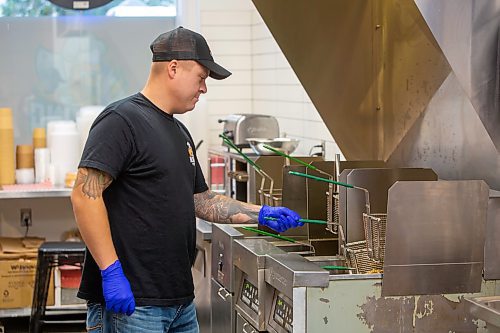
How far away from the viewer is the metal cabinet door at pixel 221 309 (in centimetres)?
374

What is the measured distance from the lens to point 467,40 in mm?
2760

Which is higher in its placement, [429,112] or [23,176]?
[429,112]

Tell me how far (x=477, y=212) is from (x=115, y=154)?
1152mm

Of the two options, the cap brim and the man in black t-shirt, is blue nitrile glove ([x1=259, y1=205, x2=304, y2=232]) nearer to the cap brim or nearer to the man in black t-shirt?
the man in black t-shirt

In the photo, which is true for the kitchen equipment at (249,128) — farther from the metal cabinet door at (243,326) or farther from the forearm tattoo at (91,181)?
the forearm tattoo at (91,181)

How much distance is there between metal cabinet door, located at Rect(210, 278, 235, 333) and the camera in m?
3.74

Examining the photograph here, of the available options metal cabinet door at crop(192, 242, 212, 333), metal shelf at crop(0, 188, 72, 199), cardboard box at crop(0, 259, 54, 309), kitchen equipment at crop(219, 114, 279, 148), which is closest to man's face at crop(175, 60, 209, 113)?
metal cabinet door at crop(192, 242, 212, 333)

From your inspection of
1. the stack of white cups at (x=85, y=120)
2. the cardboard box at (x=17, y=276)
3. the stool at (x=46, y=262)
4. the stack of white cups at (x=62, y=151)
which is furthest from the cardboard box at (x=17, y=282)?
the stack of white cups at (x=85, y=120)

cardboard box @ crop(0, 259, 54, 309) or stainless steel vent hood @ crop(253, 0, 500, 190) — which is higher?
stainless steel vent hood @ crop(253, 0, 500, 190)

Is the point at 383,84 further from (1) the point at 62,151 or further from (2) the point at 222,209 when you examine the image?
(1) the point at 62,151

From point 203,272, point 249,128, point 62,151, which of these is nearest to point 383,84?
point 249,128

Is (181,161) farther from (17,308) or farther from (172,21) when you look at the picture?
(172,21)

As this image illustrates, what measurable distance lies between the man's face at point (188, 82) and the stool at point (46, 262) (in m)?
3.03

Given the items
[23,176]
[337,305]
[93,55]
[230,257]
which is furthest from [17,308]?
[337,305]
